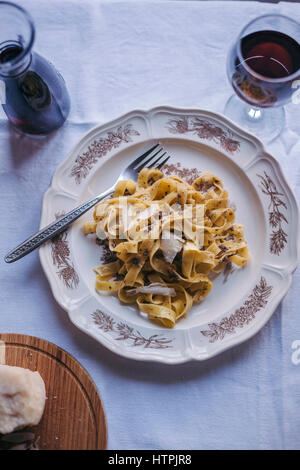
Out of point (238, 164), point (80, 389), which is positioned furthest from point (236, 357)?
point (238, 164)

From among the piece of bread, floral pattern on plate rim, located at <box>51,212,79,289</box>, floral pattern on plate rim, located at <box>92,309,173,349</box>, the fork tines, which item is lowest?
the piece of bread

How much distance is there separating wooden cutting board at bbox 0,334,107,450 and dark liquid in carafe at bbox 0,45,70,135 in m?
0.90

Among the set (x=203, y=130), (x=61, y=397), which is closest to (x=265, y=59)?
(x=203, y=130)

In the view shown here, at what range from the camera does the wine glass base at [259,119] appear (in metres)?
1.90

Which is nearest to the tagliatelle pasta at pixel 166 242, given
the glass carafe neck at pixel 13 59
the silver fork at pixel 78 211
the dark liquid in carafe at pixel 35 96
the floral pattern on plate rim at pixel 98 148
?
the silver fork at pixel 78 211

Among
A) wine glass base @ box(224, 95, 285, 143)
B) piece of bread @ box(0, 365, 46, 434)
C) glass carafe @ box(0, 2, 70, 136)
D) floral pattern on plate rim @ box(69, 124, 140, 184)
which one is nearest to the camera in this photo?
piece of bread @ box(0, 365, 46, 434)

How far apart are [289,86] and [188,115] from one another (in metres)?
0.43

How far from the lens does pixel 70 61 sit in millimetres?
2018

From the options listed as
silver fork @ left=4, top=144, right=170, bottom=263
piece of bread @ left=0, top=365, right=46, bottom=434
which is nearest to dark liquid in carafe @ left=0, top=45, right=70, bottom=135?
silver fork @ left=4, top=144, right=170, bottom=263

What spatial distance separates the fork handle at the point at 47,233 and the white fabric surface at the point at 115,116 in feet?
0.25

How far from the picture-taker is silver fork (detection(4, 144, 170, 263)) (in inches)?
67.0

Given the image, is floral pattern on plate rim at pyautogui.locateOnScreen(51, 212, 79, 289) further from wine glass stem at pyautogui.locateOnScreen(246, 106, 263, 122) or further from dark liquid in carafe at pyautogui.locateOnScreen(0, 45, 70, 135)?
wine glass stem at pyautogui.locateOnScreen(246, 106, 263, 122)

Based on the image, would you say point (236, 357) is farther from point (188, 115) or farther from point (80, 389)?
point (188, 115)

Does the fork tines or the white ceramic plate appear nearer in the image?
the white ceramic plate
